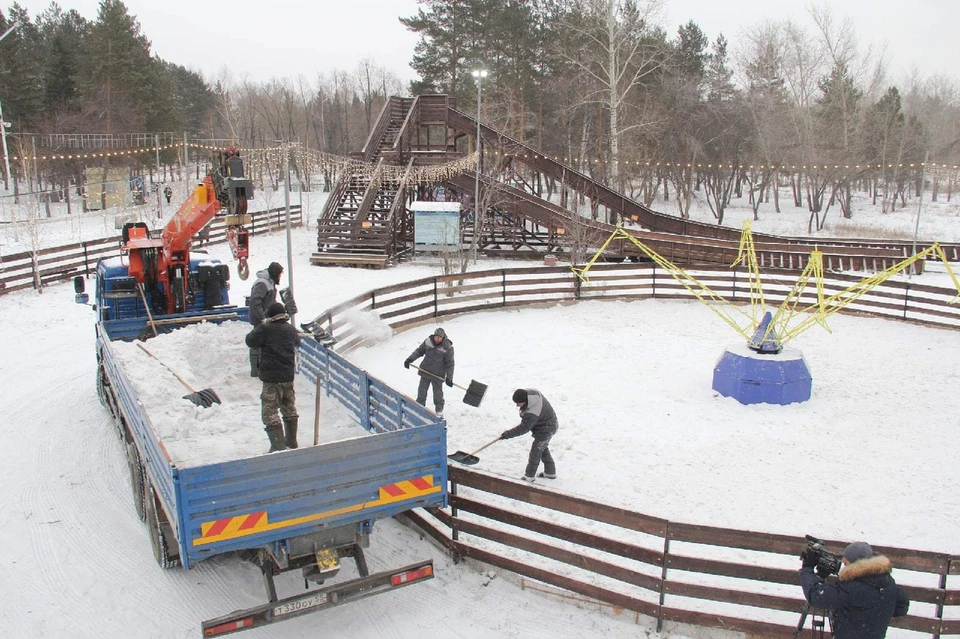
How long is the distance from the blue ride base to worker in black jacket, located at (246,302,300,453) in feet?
24.0

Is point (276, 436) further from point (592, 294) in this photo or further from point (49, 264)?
point (49, 264)

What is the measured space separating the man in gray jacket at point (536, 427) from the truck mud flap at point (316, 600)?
228cm

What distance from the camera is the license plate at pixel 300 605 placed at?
5273 millimetres

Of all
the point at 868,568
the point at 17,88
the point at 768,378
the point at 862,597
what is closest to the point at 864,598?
the point at 862,597

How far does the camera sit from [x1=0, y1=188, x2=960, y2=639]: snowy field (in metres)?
5.97

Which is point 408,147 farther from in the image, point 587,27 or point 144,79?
point 144,79

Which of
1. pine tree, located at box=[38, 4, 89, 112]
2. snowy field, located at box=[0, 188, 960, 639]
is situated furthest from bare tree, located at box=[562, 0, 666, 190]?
pine tree, located at box=[38, 4, 89, 112]

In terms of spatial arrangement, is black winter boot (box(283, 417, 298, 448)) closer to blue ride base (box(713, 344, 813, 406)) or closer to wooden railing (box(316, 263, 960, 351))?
wooden railing (box(316, 263, 960, 351))

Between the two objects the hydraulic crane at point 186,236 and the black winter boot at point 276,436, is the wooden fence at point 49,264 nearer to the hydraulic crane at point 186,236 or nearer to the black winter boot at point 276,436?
the hydraulic crane at point 186,236

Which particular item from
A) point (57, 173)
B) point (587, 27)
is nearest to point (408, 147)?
point (587, 27)

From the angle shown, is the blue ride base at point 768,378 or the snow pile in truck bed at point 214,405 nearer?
the snow pile in truck bed at point 214,405

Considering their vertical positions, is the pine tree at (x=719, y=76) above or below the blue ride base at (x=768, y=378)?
above

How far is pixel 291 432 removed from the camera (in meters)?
7.18

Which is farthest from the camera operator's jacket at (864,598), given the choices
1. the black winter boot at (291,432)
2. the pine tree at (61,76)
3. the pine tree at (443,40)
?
the pine tree at (61,76)
